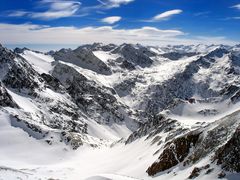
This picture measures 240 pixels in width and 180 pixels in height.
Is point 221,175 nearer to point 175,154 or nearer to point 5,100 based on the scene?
point 175,154

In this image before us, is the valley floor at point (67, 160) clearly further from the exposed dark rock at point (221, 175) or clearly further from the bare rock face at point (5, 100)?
the bare rock face at point (5, 100)

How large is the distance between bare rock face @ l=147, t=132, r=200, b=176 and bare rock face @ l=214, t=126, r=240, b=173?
8.78 metres

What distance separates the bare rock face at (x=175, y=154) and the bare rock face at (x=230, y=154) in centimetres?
878

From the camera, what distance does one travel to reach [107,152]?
108 meters

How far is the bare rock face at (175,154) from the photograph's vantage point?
186 ft

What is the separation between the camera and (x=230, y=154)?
46.3 meters

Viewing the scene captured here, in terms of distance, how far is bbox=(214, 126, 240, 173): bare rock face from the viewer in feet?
148

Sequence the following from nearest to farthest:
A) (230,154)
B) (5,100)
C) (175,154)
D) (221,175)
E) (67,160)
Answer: (221,175)
(230,154)
(175,154)
(67,160)
(5,100)

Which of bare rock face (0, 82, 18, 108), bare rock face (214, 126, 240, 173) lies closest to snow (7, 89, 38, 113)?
bare rock face (0, 82, 18, 108)

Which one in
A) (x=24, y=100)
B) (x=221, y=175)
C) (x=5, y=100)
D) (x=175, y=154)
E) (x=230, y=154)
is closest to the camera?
(x=221, y=175)

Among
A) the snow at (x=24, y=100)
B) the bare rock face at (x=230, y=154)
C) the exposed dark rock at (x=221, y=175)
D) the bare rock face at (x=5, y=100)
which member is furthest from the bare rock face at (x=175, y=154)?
the snow at (x=24, y=100)

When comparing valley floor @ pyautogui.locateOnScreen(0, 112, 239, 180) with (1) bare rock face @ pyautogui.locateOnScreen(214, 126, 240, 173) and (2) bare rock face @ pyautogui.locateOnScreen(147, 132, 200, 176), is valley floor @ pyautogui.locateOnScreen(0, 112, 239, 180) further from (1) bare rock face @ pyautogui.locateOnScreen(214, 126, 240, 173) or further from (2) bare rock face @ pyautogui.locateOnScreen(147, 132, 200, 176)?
(2) bare rock face @ pyautogui.locateOnScreen(147, 132, 200, 176)

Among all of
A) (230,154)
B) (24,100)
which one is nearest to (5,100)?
(24,100)

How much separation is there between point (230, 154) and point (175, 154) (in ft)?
41.5
